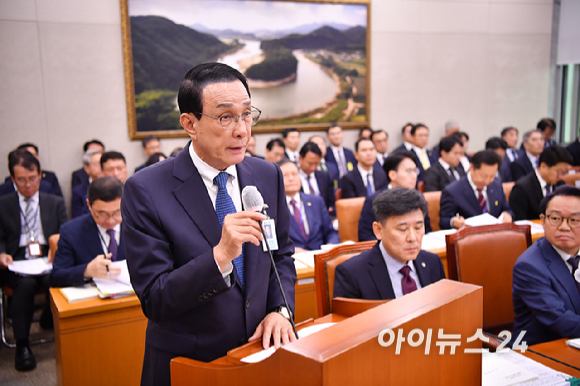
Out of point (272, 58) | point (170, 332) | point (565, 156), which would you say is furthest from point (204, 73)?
point (272, 58)

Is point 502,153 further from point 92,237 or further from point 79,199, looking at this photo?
point 92,237

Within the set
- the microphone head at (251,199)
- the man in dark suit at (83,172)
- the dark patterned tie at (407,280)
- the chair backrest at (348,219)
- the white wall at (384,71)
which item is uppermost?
the white wall at (384,71)

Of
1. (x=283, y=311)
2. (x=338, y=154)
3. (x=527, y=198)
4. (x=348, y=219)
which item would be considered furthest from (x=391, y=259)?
(x=338, y=154)

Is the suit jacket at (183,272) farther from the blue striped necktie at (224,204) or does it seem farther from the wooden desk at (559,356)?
the wooden desk at (559,356)

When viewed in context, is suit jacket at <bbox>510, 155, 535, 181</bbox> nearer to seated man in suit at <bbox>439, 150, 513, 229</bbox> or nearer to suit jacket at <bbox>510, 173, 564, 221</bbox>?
suit jacket at <bbox>510, 173, 564, 221</bbox>

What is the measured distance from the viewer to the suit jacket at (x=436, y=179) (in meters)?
6.00

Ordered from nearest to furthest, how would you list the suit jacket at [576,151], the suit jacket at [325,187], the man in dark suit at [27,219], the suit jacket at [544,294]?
the suit jacket at [544,294] → the man in dark suit at [27,219] → the suit jacket at [325,187] → the suit jacket at [576,151]

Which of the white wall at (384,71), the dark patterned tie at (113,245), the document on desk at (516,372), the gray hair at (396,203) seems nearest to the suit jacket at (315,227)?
the dark patterned tie at (113,245)

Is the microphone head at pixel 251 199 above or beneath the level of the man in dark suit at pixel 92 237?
above

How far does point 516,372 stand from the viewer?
60.9 inches

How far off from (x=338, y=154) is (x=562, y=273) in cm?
571

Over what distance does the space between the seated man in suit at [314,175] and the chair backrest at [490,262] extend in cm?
317

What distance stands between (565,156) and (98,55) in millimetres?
5940

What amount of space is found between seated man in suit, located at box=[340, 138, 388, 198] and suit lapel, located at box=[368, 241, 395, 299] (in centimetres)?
364
